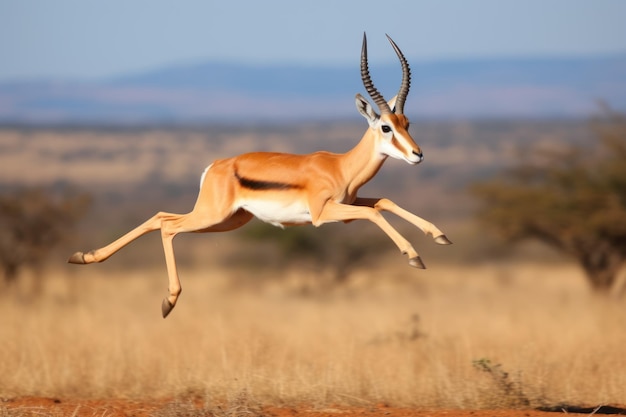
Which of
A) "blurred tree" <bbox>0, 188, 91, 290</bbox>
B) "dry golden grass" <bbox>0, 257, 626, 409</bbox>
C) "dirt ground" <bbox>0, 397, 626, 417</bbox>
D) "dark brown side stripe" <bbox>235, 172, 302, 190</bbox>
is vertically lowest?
"dirt ground" <bbox>0, 397, 626, 417</bbox>

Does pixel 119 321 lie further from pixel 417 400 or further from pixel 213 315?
pixel 417 400

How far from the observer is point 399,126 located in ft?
29.2

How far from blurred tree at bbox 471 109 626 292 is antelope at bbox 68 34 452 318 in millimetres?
15812

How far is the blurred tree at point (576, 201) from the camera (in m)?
24.8

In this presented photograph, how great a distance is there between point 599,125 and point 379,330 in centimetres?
949

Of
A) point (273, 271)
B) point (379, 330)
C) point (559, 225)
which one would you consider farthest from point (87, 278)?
point (379, 330)

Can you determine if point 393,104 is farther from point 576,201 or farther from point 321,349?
point 576,201

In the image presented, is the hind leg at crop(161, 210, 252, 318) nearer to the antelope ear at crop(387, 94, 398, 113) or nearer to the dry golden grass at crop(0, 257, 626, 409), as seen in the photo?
the dry golden grass at crop(0, 257, 626, 409)

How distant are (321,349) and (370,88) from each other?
6.26 m

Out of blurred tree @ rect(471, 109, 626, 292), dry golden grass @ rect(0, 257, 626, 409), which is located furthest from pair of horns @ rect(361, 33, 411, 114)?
blurred tree @ rect(471, 109, 626, 292)

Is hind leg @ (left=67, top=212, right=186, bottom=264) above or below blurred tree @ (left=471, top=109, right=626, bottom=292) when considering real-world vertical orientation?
below

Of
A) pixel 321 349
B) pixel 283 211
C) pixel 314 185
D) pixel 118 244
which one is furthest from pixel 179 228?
pixel 321 349

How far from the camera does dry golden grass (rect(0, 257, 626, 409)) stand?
35.9 ft

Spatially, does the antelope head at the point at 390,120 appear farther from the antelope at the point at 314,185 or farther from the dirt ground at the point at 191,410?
the dirt ground at the point at 191,410
